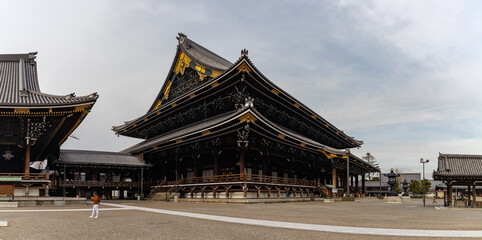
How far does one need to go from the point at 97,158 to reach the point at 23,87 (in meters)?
14.4

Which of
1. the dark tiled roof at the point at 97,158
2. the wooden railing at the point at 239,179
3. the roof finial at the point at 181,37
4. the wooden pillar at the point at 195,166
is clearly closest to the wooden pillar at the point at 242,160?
the wooden railing at the point at 239,179

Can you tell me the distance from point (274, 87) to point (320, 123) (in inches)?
655

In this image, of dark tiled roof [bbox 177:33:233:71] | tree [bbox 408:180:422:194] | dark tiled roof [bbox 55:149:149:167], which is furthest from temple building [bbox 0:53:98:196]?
tree [bbox 408:180:422:194]

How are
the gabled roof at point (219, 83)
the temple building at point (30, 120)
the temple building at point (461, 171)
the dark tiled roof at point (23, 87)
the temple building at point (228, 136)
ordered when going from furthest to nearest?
the gabled roof at point (219, 83)
the temple building at point (228, 136)
the temple building at point (461, 171)
the dark tiled roof at point (23, 87)
the temple building at point (30, 120)

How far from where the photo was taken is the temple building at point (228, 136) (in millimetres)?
32438

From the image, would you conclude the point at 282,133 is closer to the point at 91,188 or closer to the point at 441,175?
the point at 441,175

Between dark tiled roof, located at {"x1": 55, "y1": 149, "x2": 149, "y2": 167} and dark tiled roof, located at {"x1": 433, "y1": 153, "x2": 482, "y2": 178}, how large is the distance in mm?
32952

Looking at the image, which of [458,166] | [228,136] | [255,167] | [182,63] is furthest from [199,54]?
[458,166]

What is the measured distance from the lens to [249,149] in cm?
3422

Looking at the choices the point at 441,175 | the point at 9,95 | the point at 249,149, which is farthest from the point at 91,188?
the point at 441,175

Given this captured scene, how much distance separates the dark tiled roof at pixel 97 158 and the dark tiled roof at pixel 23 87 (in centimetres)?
961

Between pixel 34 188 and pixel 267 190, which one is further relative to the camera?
pixel 267 190

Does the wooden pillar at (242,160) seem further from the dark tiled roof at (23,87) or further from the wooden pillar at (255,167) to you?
the dark tiled roof at (23,87)

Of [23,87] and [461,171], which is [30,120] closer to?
[23,87]
